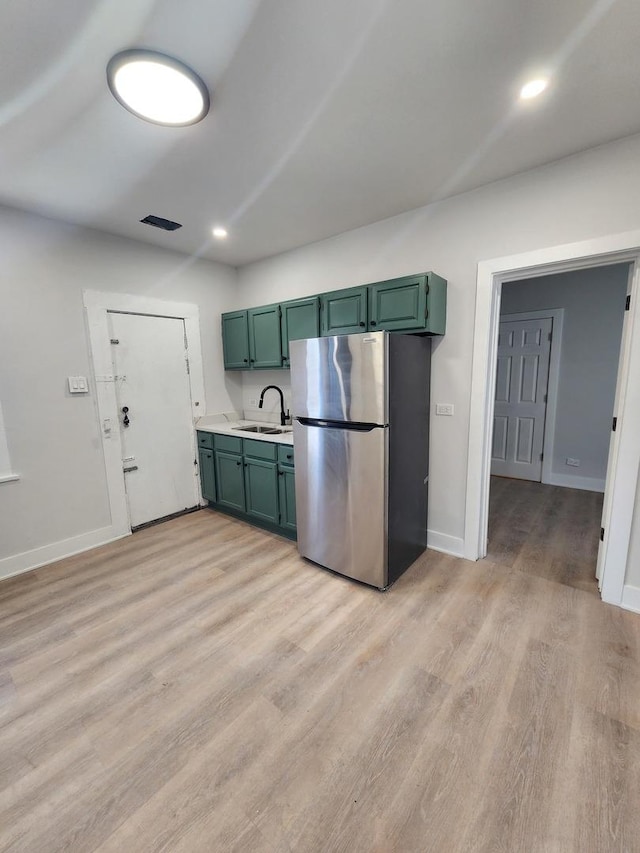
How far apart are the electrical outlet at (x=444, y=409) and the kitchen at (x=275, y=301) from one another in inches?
1.9

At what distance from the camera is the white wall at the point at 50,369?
2.56 meters

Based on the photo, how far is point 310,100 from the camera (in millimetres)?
1587

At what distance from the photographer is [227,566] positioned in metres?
2.67

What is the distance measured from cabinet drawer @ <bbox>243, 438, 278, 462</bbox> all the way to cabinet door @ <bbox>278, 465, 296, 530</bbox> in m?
0.14

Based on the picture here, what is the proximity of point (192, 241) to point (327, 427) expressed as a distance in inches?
86.9

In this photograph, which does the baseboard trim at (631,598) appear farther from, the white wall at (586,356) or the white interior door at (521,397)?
the white interior door at (521,397)

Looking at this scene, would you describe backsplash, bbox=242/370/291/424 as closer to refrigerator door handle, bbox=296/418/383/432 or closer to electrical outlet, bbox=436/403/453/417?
refrigerator door handle, bbox=296/418/383/432

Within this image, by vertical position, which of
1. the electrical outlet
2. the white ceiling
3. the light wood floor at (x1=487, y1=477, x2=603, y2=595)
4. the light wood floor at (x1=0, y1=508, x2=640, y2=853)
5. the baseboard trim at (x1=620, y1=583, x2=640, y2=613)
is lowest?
the light wood floor at (x1=0, y1=508, x2=640, y2=853)

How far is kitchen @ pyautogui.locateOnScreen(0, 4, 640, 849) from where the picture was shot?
1.66 meters

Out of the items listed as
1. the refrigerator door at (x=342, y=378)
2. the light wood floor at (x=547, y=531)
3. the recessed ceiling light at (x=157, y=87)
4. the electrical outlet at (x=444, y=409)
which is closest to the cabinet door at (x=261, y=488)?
the refrigerator door at (x=342, y=378)

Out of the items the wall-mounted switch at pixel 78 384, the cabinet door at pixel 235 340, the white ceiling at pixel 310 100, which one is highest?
the white ceiling at pixel 310 100

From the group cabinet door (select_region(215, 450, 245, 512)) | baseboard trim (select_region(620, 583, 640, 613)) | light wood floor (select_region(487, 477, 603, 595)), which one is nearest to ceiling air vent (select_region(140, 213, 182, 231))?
cabinet door (select_region(215, 450, 245, 512))

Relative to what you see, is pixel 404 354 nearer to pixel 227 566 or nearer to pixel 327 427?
pixel 327 427

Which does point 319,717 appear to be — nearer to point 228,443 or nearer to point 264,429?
point 228,443
